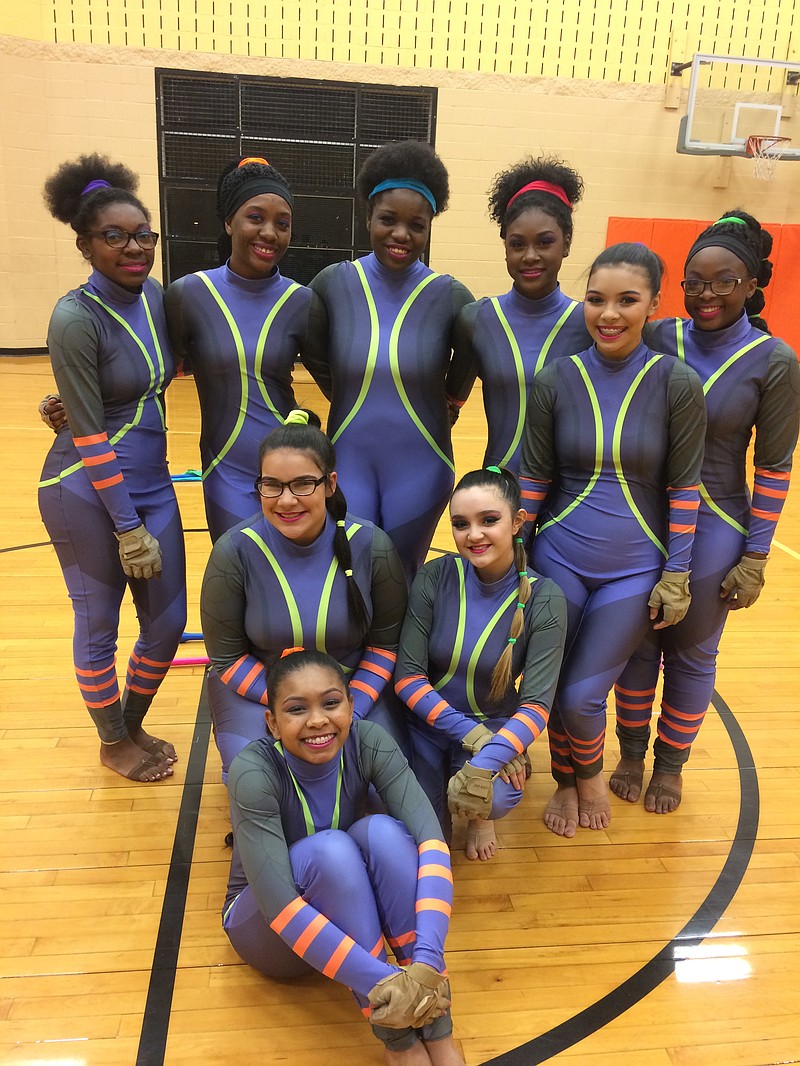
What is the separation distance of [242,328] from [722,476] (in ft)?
4.39

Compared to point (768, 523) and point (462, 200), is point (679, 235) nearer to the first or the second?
point (462, 200)

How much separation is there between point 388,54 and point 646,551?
7.70 meters

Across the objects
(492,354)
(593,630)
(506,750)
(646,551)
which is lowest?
(506,750)

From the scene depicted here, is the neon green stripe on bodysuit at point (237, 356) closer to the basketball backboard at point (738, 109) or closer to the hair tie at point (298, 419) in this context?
the hair tie at point (298, 419)

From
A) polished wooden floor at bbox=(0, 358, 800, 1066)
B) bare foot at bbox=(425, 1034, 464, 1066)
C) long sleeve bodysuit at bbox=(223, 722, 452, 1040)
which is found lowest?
polished wooden floor at bbox=(0, 358, 800, 1066)

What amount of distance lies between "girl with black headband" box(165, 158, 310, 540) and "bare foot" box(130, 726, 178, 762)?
78 centimetres

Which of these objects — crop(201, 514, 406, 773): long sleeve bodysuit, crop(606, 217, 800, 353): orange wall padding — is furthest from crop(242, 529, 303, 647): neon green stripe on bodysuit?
crop(606, 217, 800, 353): orange wall padding

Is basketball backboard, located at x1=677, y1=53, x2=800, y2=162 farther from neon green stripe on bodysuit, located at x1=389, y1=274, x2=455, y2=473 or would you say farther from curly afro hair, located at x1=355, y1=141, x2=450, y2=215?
neon green stripe on bodysuit, located at x1=389, y1=274, x2=455, y2=473

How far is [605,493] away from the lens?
2176 mm

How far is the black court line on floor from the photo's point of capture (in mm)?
1720

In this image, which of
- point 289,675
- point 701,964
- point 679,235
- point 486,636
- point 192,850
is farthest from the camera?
point 679,235

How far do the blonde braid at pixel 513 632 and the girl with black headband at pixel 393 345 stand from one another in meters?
0.42

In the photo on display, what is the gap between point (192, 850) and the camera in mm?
2293

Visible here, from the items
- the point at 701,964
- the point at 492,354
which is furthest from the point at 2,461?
the point at 701,964
